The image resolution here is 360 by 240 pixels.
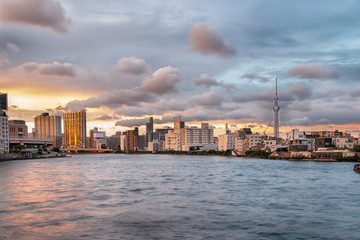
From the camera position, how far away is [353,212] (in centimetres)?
2147

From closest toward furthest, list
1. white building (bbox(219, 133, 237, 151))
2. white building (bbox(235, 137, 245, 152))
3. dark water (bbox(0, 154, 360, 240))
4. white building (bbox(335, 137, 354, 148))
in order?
dark water (bbox(0, 154, 360, 240))
white building (bbox(335, 137, 354, 148))
white building (bbox(235, 137, 245, 152))
white building (bbox(219, 133, 237, 151))

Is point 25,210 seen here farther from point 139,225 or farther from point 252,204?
point 252,204

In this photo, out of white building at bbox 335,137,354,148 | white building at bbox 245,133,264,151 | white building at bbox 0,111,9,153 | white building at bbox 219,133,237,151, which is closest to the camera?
white building at bbox 0,111,9,153

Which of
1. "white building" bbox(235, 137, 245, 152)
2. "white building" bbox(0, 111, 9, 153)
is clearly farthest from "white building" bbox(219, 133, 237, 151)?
"white building" bbox(0, 111, 9, 153)

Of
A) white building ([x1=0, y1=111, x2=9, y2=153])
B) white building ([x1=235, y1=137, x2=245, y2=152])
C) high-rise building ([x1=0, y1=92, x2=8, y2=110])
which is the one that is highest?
high-rise building ([x1=0, y1=92, x2=8, y2=110])

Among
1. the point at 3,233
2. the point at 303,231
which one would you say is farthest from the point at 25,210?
the point at 303,231

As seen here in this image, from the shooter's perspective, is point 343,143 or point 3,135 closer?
point 3,135

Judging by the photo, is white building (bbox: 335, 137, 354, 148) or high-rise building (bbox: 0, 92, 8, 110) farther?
Result: high-rise building (bbox: 0, 92, 8, 110)

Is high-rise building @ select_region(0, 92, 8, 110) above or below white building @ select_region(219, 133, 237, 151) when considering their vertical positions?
above

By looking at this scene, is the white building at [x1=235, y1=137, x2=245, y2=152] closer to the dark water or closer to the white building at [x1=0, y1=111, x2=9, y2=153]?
the white building at [x1=0, y1=111, x2=9, y2=153]

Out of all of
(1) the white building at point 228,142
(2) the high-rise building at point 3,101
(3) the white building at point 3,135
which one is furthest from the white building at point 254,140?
(2) the high-rise building at point 3,101

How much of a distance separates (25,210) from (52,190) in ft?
33.0

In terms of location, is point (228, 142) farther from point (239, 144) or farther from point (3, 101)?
point (3, 101)

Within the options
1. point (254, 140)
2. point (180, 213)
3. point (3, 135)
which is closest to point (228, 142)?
point (254, 140)
